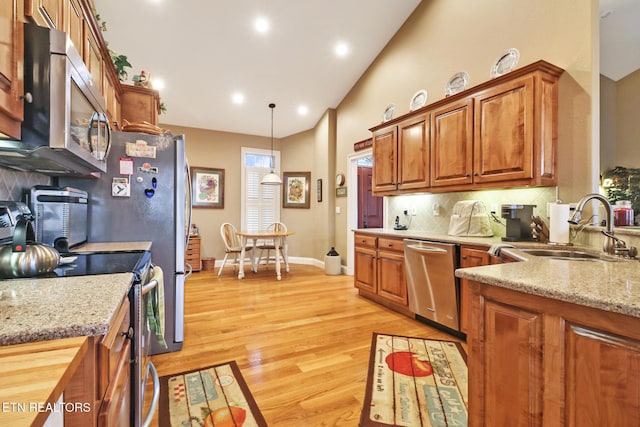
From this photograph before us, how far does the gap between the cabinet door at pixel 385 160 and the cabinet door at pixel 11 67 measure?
3265 millimetres

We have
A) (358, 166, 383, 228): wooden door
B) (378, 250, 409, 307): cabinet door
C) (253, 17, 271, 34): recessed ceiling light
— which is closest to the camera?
(378, 250, 409, 307): cabinet door

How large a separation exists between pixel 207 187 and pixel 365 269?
3.84 meters

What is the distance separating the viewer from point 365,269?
12.2 feet

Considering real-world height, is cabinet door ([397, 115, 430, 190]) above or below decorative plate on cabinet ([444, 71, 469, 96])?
below

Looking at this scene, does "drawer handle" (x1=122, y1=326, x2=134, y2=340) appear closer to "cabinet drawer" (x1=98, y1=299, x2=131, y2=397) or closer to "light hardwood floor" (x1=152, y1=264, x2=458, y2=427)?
"cabinet drawer" (x1=98, y1=299, x2=131, y2=397)

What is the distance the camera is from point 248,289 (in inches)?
165

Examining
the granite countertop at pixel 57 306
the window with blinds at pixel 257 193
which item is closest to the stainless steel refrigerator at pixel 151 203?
the granite countertop at pixel 57 306

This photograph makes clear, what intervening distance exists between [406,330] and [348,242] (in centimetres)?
243

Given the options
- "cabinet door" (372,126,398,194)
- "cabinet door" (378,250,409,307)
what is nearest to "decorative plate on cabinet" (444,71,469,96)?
"cabinet door" (372,126,398,194)

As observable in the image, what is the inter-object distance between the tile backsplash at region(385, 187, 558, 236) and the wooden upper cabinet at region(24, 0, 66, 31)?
3.32m

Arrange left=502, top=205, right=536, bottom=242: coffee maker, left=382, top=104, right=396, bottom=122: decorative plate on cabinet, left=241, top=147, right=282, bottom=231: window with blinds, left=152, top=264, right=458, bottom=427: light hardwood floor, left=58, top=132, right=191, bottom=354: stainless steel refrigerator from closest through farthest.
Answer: left=152, top=264, right=458, bottom=427: light hardwood floor → left=58, top=132, right=191, bottom=354: stainless steel refrigerator → left=502, top=205, right=536, bottom=242: coffee maker → left=382, top=104, right=396, bottom=122: decorative plate on cabinet → left=241, top=147, right=282, bottom=231: window with blinds

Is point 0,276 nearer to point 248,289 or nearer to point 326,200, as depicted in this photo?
point 248,289

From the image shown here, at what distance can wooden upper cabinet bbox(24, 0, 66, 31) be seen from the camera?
1000 millimetres

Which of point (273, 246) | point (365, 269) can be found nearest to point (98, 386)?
point (365, 269)
